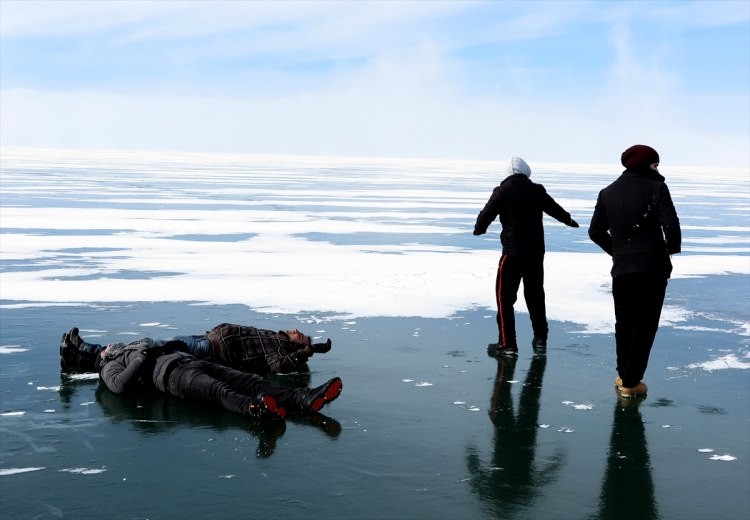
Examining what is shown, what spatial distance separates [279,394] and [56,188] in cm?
3419

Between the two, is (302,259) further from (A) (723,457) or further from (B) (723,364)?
(A) (723,457)

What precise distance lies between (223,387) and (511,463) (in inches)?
77.5

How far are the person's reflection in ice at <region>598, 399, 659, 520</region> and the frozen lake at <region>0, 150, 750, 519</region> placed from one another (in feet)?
0.05

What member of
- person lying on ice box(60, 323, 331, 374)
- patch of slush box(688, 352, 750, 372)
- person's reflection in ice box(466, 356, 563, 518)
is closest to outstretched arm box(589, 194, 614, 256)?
person's reflection in ice box(466, 356, 563, 518)

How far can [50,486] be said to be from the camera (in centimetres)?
455

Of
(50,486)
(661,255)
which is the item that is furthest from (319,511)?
(661,255)

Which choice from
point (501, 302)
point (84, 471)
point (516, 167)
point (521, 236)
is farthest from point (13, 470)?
point (516, 167)

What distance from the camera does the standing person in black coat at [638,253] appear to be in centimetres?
650

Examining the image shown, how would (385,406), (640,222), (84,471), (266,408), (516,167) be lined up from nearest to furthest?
1. (84,471)
2. (266,408)
3. (385,406)
4. (640,222)
5. (516,167)

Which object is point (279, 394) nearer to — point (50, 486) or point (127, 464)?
point (127, 464)

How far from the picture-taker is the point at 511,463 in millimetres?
5031

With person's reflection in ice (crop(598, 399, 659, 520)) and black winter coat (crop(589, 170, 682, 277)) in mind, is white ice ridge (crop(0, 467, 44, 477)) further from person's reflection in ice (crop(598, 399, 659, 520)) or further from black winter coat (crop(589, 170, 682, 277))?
black winter coat (crop(589, 170, 682, 277))

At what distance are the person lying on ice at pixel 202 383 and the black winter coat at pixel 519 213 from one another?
2.88m

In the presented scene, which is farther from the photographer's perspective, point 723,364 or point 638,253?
point 723,364
